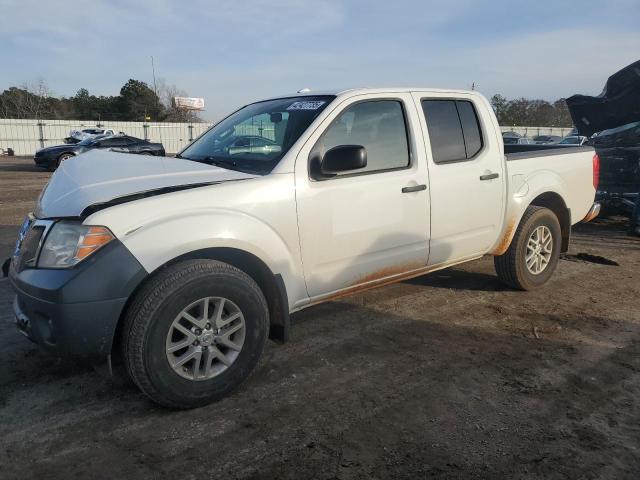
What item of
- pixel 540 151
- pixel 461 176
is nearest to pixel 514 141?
pixel 540 151

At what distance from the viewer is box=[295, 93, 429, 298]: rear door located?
342 cm

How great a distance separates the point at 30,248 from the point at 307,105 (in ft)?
6.77

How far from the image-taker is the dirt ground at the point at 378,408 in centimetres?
251

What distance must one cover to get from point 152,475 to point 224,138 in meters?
2.56

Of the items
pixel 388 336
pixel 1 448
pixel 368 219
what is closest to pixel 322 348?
pixel 388 336

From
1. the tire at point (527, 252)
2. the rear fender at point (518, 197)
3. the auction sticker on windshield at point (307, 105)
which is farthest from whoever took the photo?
the tire at point (527, 252)

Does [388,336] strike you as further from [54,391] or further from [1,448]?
[1,448]

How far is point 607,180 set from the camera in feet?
27.7

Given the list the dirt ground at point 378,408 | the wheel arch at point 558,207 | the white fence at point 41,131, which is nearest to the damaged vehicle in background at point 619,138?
the wheel arch at point 558,207

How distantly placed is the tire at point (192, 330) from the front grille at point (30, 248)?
2.07ft

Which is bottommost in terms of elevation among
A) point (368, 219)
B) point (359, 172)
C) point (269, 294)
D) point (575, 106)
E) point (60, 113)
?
point (269, 294)

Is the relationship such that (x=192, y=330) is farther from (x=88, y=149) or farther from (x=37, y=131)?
(x=37, y=131)

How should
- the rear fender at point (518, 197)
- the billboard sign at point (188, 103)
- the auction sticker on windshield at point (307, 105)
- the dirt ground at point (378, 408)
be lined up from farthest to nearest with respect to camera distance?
the billboard sign at point (188, 103) → the rear fender at point (518, 197) → the auction sticker on windshield at point (307, 105) → the dirt ground at point (378, 408)

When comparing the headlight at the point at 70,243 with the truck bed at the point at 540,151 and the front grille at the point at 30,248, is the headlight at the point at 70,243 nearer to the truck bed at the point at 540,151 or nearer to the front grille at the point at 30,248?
the front grille at the point at 30,248
